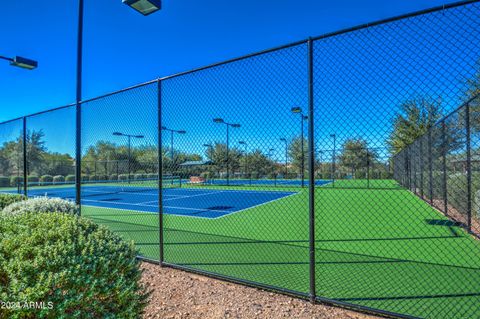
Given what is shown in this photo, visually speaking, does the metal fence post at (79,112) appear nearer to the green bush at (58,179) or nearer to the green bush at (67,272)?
the green bush at (67,272)

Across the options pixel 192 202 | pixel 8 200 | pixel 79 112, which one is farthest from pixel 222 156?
pixel 192 202

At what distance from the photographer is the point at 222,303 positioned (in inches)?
122

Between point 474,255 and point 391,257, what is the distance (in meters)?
1.34

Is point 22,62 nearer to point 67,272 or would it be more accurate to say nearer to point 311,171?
point 67,272

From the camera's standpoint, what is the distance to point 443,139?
295 inches

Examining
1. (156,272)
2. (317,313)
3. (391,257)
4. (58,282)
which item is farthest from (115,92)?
(391,257)

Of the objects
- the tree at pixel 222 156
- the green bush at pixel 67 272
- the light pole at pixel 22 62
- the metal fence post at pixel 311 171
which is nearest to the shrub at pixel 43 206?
the green bush at pixel 67 272

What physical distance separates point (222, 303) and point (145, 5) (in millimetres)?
4193

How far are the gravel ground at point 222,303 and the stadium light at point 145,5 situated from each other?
367 centimetres

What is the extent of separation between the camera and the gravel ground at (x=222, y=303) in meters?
2.87

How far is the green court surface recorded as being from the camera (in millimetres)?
3230

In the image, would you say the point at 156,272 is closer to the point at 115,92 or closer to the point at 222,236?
the point at 222,236

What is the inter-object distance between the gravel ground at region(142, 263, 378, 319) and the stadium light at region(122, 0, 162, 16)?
3.67 m

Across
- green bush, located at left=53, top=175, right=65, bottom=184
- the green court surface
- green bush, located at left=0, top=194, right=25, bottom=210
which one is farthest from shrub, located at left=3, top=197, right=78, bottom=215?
green bush, located at left=53, top=175, right=65, bottom=184
